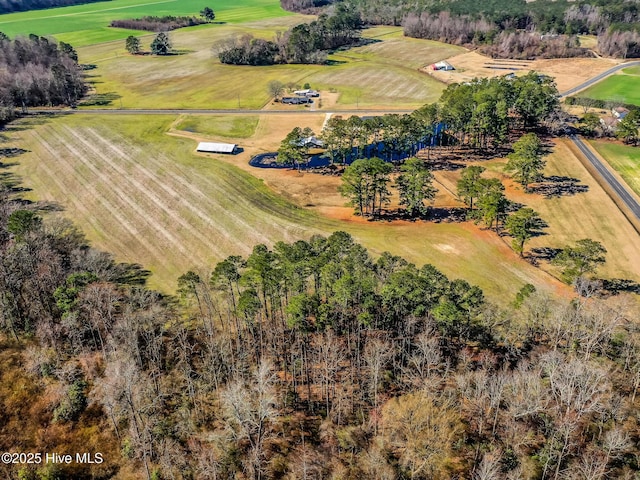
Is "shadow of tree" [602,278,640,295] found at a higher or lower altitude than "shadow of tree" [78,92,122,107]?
lower

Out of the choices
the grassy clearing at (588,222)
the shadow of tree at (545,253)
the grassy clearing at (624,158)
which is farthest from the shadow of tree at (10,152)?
the grassy clearing at (624,158)

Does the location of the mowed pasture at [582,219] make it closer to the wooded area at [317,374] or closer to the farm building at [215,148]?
the wooded area at [317,374]

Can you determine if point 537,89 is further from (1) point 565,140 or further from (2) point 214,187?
(2) point 214,187

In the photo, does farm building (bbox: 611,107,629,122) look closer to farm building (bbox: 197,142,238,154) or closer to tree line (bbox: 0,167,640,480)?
tree line (bbox: 0,167,640,480)

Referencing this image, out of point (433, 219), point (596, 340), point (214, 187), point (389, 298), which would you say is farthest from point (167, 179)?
point (596, 340)

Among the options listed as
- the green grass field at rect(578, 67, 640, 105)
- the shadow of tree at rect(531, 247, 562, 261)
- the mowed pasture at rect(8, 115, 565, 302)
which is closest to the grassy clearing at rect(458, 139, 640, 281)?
the shadow of tree at rect(531, 247, 562, 261)

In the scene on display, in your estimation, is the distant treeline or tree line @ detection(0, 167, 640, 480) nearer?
tree line @ detection(0, 167, 640, 480)

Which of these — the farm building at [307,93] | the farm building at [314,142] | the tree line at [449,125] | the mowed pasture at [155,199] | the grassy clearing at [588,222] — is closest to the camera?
the grassy clearing at [588,222]

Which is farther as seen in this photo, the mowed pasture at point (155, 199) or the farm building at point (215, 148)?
the farm building at point (215, 148)
